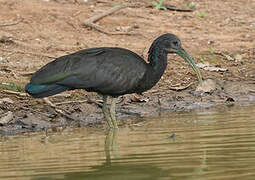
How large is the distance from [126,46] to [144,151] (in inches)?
250

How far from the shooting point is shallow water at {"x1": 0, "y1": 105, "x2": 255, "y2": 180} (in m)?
5.24

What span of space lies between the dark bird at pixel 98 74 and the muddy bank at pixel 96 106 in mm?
730

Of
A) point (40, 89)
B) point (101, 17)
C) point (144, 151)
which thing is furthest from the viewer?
point (101, 17)

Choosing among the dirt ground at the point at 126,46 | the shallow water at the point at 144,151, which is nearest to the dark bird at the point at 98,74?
the shallow water at the point at 144,151

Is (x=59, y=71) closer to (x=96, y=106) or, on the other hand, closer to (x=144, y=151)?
(x=144, y=151)

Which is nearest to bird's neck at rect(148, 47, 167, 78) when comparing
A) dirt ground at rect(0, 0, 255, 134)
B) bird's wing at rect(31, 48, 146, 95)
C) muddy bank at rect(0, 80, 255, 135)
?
bird's wing at rect(31, 48, 146, 95)

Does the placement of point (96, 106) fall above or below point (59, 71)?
below

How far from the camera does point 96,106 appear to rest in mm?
9609

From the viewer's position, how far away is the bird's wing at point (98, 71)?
25.3 ft

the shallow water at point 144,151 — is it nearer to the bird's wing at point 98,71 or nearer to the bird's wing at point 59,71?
the bird's wing at point 98,71

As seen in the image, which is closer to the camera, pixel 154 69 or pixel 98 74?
pixel 98 74

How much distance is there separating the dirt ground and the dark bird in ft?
2.91

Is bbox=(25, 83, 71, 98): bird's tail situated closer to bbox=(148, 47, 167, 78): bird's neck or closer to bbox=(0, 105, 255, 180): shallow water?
bbox=(0, 105, 255, 180): shallow water

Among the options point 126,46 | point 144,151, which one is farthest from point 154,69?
point 126,46
